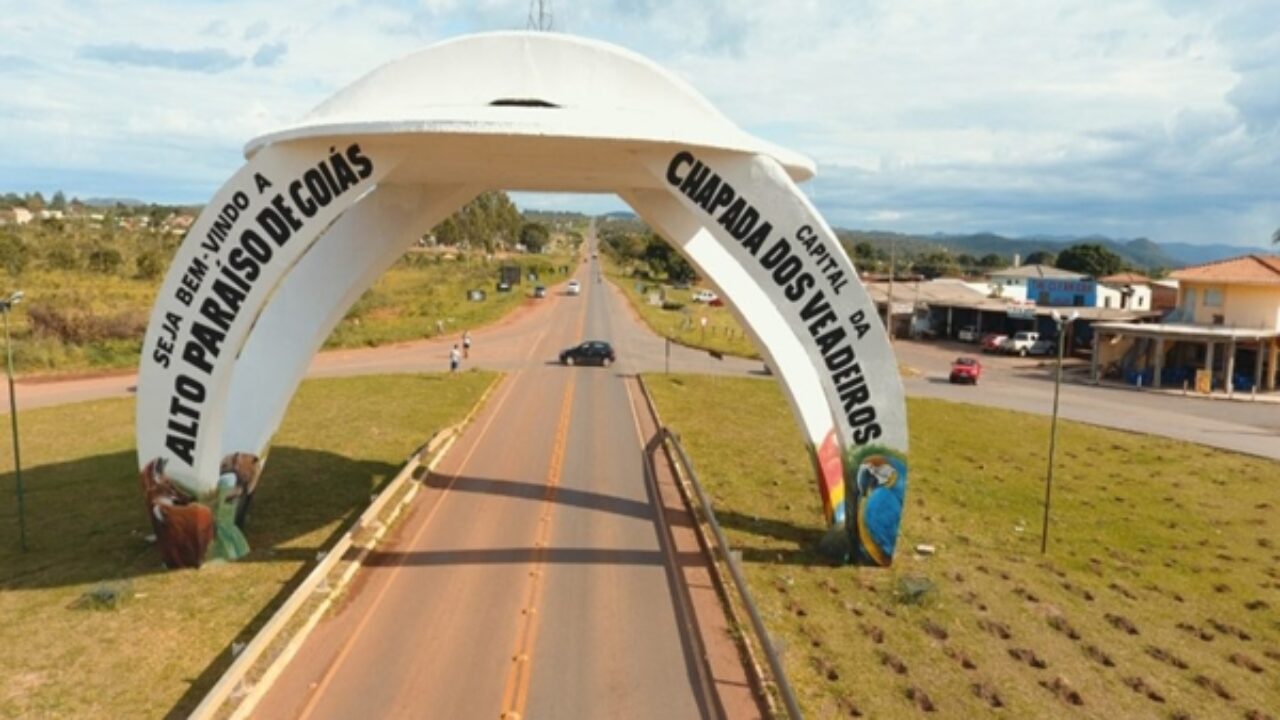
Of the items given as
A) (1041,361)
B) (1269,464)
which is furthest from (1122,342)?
(1269,464)

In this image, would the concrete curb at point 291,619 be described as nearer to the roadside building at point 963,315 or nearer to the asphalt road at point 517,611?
the asphalt road at point 517,611

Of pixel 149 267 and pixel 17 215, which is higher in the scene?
pixel 17 215

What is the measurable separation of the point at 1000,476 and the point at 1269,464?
9960 millimetres

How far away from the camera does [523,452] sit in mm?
24250

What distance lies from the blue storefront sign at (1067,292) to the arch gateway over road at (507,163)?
52.9 m

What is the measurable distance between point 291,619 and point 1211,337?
4489 cm

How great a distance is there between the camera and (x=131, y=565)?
621 inches

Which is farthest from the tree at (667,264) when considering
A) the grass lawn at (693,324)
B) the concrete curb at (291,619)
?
the concrete curb at (291,619)

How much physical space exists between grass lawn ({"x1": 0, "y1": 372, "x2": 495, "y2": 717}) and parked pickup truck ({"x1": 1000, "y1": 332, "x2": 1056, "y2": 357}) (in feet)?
134

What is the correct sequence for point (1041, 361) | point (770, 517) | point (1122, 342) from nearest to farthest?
1. point (770, 517)
2. point (1122, 342)
3. point (1041, 361)

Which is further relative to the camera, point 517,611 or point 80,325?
point 80,325

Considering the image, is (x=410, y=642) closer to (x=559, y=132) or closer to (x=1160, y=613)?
(x=559, y=132)

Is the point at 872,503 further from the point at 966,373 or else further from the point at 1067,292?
the point at 1067,292

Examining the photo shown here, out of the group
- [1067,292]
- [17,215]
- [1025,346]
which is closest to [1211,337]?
[1025,346]
